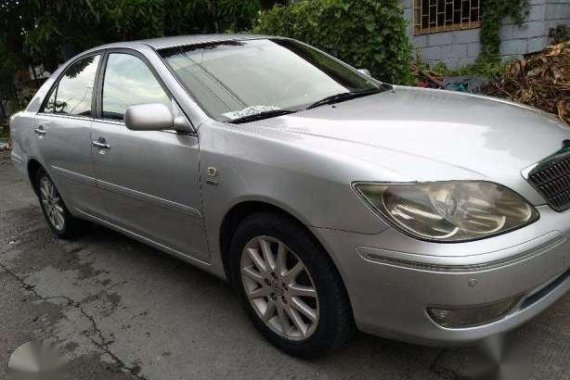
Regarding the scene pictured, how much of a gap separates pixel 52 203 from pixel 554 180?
3.84m

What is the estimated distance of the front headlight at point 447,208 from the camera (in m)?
2.00

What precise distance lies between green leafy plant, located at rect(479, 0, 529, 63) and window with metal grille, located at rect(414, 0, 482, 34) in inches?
8.6

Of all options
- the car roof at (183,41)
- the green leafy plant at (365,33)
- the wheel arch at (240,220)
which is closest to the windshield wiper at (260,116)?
the wheel arch at (240,220)

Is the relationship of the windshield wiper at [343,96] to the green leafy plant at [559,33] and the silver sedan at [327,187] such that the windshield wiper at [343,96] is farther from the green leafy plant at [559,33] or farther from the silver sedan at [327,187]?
the green leafy plant at [559,33]

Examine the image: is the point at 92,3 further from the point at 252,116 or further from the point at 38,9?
the point at 252,116

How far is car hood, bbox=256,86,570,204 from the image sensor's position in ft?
6.98

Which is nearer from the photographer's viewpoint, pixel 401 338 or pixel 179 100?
pixel 401 338

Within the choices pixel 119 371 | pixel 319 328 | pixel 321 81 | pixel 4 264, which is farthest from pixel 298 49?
pixel 4 264

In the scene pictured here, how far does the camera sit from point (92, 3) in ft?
19.5

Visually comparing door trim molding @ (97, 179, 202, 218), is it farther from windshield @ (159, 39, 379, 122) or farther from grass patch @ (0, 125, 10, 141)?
grass patch @ (0, 125, 10, 141)

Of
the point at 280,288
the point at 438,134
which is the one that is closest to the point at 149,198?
the point at 280,288

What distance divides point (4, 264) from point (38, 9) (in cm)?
308

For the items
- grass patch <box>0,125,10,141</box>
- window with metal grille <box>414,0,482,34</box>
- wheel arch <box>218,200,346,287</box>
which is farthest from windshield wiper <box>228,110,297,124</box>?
grass patch <box>0,125,10,141</box>

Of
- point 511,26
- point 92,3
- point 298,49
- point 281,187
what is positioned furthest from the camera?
point 511,26
